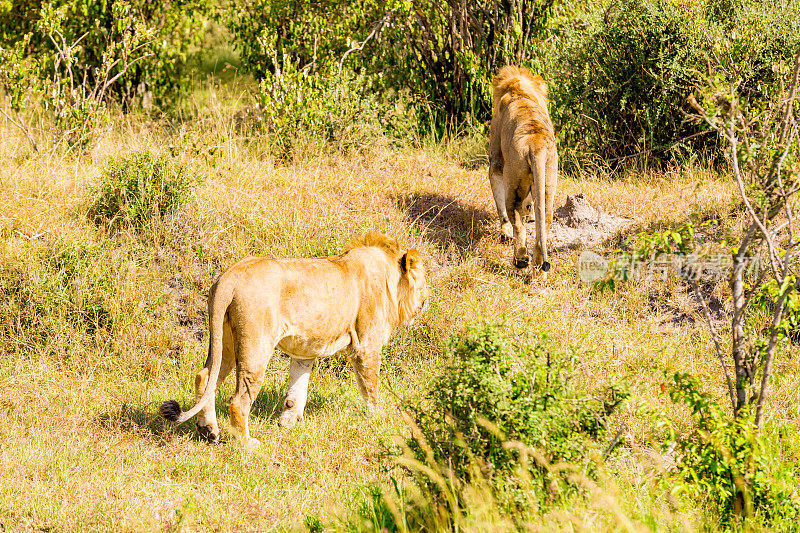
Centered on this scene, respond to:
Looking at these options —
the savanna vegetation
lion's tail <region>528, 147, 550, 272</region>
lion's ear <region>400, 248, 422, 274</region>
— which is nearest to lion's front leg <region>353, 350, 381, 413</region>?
the savanna vegetation

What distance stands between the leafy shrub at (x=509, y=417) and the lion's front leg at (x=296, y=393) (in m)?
1.51

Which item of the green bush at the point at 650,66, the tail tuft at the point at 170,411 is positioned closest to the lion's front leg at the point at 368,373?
the tail tuft at the point at 170,411

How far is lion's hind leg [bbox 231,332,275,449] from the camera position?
4684 millimetres

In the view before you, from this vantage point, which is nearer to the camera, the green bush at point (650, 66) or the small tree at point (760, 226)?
the small tree at point (760, 226)

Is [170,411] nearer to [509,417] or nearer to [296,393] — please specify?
[296,393]

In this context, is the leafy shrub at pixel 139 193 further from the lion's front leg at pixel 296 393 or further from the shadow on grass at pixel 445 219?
the lion's front leg at pixel 296 393

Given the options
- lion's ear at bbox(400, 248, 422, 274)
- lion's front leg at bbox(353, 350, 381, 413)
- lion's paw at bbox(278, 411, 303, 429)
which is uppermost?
lion's ear at bbox(400, 248, 422, 274)

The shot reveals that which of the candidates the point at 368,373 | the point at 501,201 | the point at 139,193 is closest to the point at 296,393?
the point at 368,373

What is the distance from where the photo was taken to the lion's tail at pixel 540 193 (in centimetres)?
670

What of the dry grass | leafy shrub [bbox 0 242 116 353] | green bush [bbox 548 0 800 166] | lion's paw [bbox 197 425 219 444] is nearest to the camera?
the dry grass

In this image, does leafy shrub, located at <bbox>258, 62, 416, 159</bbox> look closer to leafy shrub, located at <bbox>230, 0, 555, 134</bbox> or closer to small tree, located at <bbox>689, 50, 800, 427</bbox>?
leafy shrub, located at <bbox>230, 0, 555, 134</bbox>

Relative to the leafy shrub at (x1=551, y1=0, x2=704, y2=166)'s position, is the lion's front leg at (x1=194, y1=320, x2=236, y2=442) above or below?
below

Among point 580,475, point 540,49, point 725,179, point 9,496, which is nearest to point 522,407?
point 580,475

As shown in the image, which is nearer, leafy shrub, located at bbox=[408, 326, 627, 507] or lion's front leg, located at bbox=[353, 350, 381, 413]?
leafy shrub, located at bbox=[408, 326, 627, 507]
